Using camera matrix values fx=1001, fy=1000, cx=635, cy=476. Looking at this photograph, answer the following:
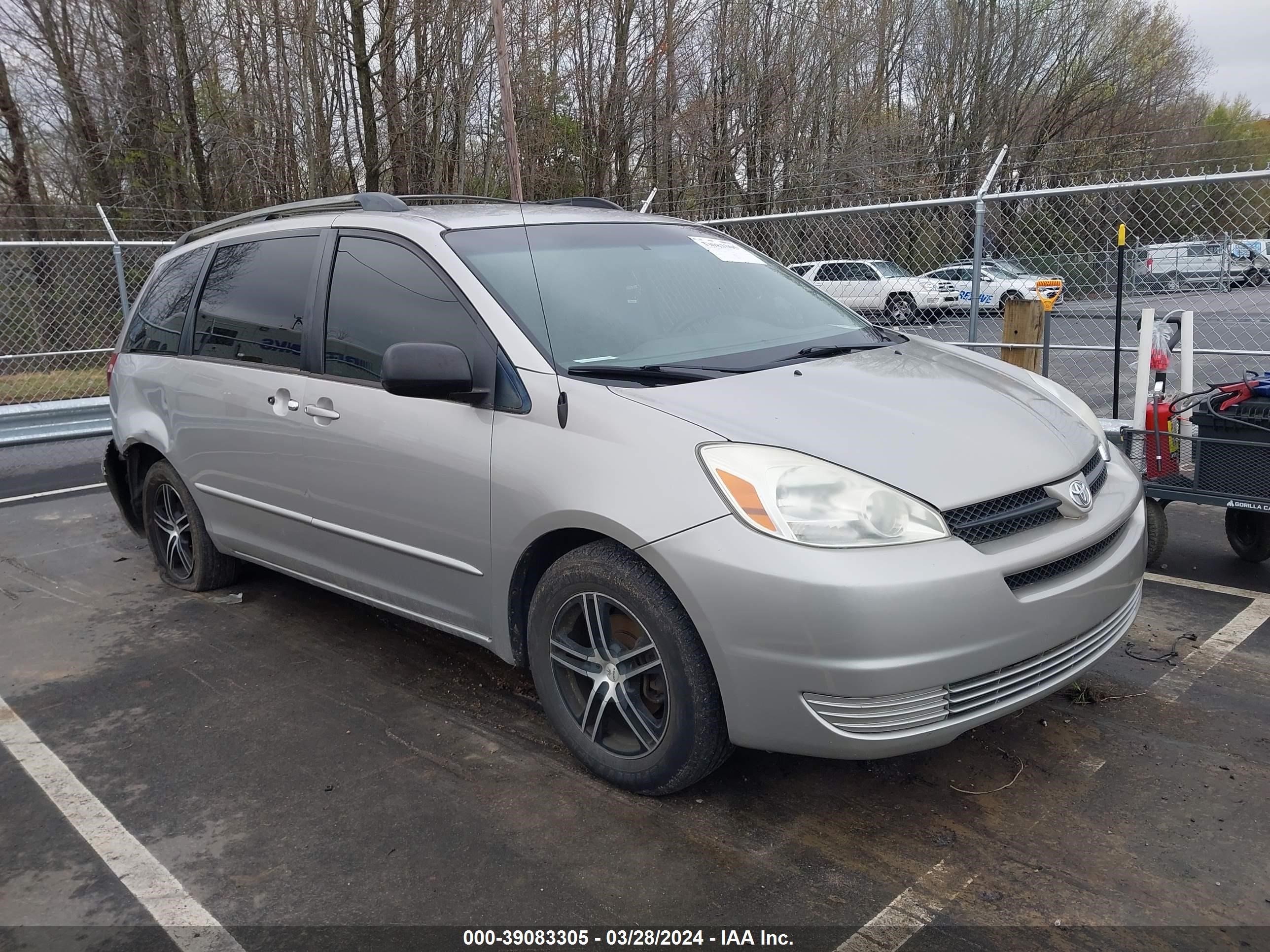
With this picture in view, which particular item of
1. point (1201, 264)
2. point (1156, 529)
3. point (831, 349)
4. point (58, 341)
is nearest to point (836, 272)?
point (1201, 264)

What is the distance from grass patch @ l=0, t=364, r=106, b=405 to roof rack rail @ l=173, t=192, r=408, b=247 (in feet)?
22.6

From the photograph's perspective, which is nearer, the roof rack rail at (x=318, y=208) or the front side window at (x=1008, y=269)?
the roof rack rail at (x=318, y=208)

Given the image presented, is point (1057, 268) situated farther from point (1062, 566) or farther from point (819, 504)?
point (819, 504)

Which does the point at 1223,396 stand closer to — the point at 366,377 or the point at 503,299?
the point at 503,299

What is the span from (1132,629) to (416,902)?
3201 millimetres

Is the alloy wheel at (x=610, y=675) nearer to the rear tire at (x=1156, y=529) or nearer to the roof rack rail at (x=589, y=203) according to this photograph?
the roof rack rail at (x=589, y=203)

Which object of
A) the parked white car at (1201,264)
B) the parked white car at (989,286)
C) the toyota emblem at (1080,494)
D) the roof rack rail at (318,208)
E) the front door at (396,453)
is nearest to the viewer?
the toyota emblem at (1080,494)

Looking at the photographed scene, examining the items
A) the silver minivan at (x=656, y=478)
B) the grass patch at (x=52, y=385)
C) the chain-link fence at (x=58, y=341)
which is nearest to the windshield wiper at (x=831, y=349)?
the silver minivan at (x=656, y=478)

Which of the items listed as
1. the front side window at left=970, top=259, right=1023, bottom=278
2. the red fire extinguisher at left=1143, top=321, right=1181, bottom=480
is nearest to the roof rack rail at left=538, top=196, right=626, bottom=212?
the red fire extinguisher at left=1143, top=321, right=1181, bottom=480

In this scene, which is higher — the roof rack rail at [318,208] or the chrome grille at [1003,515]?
the roof rack rail at [318,208]

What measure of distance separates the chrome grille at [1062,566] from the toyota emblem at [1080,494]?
0.11m

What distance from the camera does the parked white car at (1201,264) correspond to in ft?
23.2

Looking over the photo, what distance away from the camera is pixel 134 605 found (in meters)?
5.08

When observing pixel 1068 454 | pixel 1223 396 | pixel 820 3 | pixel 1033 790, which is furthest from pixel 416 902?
pixel 820 3
